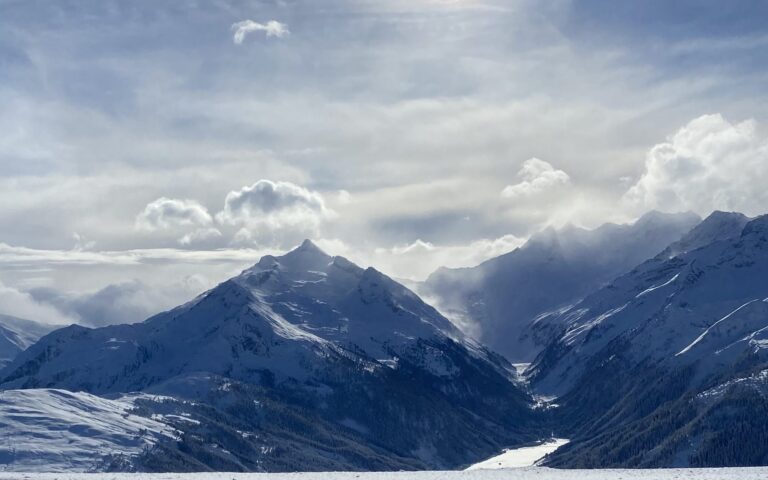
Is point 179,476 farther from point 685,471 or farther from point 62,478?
point 685,471

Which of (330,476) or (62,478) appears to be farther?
(330,476)

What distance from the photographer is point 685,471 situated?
136000mm

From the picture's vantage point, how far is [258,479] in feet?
442

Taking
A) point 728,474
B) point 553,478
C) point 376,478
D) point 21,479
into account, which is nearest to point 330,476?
point 376,478

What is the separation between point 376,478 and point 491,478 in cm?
1557

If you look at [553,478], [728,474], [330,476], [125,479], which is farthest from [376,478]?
[728,474]

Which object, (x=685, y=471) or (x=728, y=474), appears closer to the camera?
(x=728, y=474)

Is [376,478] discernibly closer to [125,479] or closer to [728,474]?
[125,479]

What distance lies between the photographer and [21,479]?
131750 mm

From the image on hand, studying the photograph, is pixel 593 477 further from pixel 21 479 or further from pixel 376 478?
pixel 21 479

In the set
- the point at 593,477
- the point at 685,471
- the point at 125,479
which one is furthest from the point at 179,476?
the point at 685,471

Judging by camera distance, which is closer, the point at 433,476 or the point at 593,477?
the point at 593,477

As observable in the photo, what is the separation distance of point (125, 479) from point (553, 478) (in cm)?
5852

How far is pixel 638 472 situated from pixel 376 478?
121ft
